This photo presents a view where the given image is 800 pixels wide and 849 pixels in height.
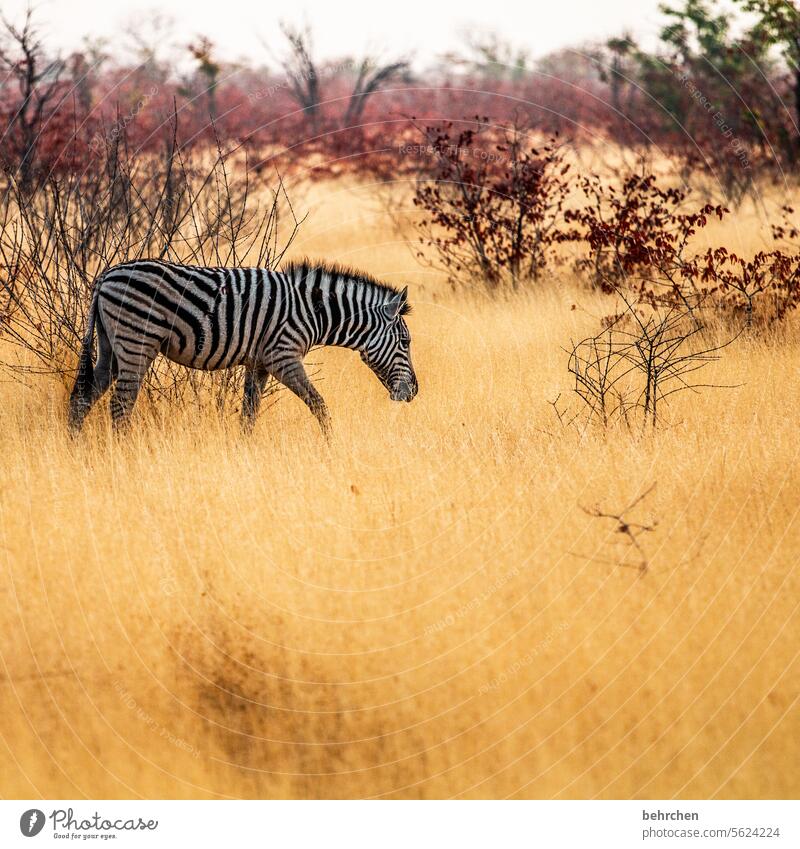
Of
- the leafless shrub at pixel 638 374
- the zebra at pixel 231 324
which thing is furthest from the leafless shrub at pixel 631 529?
the zebra at pixel 231 324

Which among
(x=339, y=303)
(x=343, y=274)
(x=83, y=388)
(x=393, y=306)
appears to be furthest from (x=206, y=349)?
(x=393, y=306)

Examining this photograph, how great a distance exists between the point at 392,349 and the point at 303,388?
1081 mm

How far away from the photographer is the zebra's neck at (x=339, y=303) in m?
8.94

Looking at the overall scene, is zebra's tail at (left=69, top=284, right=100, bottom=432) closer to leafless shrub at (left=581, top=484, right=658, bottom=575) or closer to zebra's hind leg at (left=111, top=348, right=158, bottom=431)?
zebra's hind leg at (left=111, top=348, right=158, bottom=431)

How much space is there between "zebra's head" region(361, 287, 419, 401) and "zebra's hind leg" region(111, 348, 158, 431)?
201 centimetres

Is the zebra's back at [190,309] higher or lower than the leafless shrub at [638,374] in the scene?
higher

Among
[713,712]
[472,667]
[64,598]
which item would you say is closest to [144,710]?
[64,598]

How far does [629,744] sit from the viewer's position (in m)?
4.97

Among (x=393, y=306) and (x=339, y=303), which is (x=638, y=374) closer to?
(x=393, y=306)

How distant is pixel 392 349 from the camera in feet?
30.7

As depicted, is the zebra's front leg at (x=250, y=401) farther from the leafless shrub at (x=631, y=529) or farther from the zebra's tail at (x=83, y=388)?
the leafless shrub at (x=631, y=529)

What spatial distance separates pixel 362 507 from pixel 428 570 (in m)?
0.96

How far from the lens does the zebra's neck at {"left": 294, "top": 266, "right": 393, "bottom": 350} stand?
894cm

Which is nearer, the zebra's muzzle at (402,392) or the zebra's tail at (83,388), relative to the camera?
the zebra's tail at (83,388)
